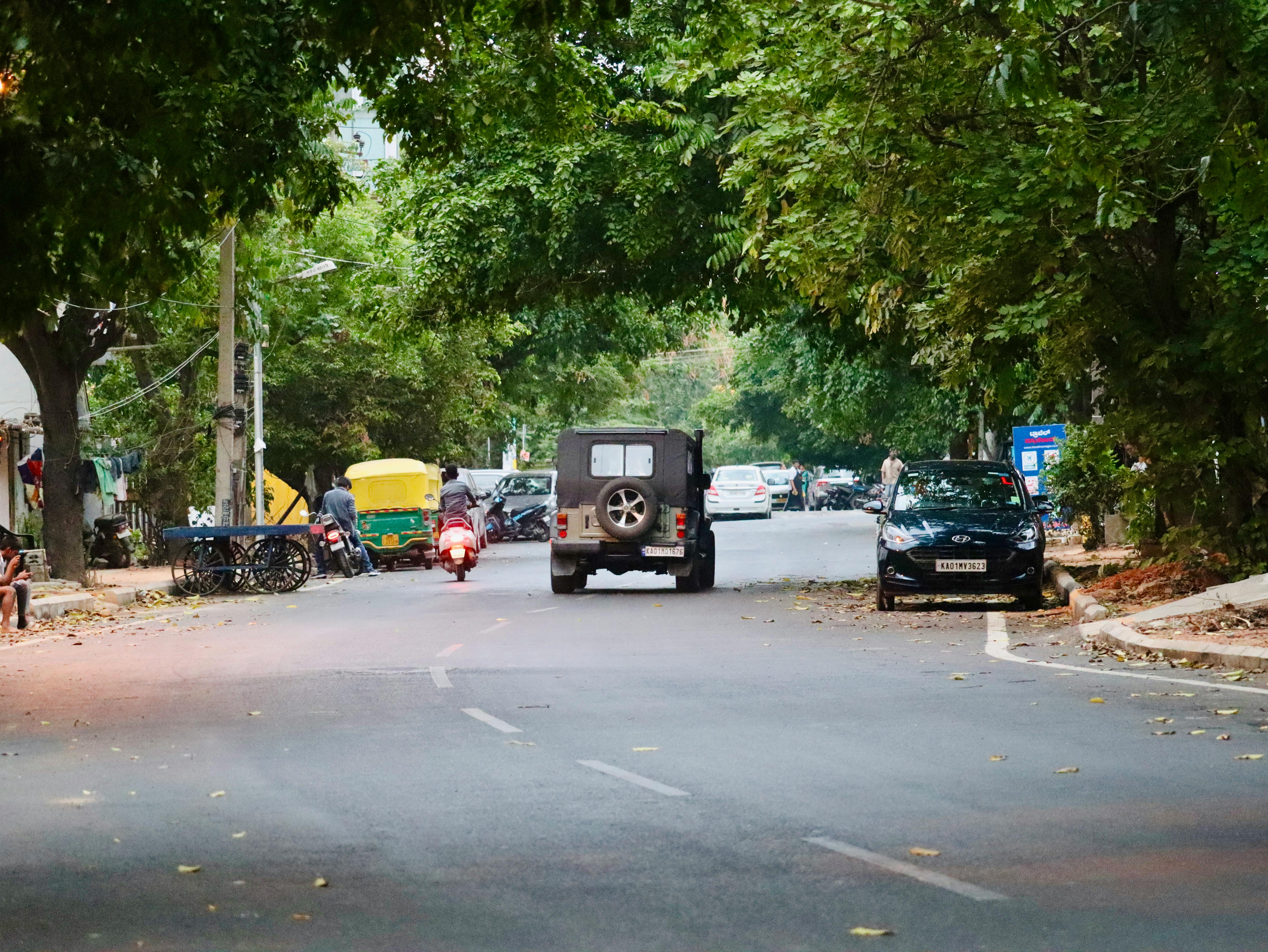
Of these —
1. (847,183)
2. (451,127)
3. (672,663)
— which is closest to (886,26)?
(847,183)

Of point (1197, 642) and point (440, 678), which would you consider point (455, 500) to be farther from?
point (1197, 642)

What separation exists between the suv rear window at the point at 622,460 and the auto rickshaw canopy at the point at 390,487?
11748 millimetres

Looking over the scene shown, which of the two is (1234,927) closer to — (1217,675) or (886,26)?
(1217,675)

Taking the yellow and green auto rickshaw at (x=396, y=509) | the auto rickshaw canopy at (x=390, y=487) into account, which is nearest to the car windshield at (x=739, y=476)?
the yellow and green auto rickshaw at (x=396, y=509)

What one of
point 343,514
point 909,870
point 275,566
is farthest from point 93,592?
point 909,870

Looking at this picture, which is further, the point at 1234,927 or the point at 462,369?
the point at 462,369

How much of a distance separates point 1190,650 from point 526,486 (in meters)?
36.3

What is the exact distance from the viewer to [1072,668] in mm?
14039

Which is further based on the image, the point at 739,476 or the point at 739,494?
the point at 739,476

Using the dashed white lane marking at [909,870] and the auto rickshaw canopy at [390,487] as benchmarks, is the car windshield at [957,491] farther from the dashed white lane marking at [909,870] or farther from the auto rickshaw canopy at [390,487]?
the auto rickshaw canopy at [390,487]

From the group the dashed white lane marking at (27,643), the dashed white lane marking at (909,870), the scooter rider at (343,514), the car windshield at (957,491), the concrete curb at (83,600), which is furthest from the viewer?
the scooter rider at (343,514)

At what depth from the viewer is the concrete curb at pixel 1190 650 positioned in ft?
44.2

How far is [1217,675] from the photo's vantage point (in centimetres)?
1325

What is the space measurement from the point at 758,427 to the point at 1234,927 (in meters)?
71.8
